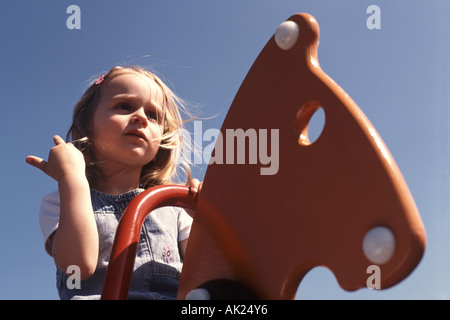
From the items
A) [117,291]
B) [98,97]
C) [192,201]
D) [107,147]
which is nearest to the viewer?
[117,291]

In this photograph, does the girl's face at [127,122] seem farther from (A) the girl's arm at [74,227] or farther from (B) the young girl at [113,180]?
(A) the girl's arm at [74,227]

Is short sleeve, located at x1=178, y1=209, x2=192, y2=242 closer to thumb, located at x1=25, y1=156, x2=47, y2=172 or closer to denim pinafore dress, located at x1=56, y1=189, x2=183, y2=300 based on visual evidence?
denim pinafore dress, located at x1=56, y1=189, x2=183, y2=300

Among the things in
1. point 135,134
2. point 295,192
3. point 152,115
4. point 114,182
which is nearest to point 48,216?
point 114,182

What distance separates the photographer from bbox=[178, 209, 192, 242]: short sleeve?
1.33m

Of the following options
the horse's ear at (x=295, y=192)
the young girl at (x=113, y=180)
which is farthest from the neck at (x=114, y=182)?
the horse's ear at (x=295, y=192)

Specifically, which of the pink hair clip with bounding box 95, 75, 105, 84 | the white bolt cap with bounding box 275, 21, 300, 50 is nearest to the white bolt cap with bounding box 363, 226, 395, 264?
the white bolt cap with bounding box 275, 21, 300, 50

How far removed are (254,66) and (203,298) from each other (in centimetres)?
37

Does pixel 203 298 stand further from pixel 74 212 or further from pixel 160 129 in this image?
pixel 160 129

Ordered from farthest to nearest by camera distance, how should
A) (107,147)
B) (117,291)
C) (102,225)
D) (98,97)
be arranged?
(98,97) < (107,147) < (102,225) < (117,291)

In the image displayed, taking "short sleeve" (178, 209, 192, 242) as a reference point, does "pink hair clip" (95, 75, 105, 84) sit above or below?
above

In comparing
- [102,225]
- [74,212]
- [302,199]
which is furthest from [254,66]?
[102,225]

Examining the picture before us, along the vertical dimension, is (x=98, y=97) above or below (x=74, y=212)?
above

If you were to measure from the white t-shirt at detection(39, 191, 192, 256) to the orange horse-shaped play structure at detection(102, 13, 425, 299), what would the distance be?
1.54 feet

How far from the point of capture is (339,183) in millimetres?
521
